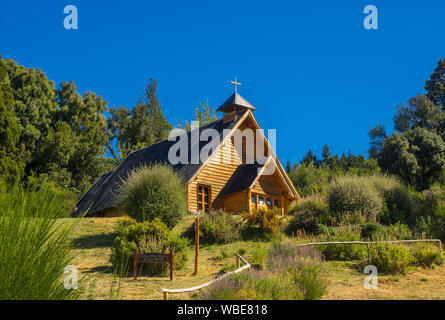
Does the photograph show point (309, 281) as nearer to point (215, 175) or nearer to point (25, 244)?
point (25, 244)

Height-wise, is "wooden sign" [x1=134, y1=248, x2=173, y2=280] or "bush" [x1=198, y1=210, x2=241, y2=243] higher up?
"bush" [x1=198, y1=210, x2=241, y2=243]

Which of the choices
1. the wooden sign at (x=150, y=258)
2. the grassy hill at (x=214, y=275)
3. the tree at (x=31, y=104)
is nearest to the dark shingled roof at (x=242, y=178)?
the grassy hill at (x=214, y=275)

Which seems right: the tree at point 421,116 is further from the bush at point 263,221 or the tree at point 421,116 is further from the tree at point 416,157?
the bush at point 263,221

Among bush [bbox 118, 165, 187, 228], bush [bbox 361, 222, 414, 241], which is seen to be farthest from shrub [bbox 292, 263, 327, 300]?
bush [bbox 118, 165, 187, 228]

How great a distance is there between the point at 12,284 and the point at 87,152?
39862 millimetres

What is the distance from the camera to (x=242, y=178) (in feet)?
76.5

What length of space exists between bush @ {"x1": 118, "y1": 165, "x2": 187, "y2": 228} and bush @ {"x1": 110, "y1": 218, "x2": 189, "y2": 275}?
365 cm

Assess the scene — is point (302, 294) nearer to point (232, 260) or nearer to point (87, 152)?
point (232, 260)

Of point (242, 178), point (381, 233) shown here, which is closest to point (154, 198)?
point (242, 178)

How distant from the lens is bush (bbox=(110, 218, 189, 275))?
12703 millimetres

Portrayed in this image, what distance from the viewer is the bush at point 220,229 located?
17.6 meters

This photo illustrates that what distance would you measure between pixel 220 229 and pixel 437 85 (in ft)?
137

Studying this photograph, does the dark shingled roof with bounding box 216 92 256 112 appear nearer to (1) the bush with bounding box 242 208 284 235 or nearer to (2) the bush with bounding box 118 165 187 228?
(2) the bush with bounding box 118 165 187 228

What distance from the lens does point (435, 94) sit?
4931cm
